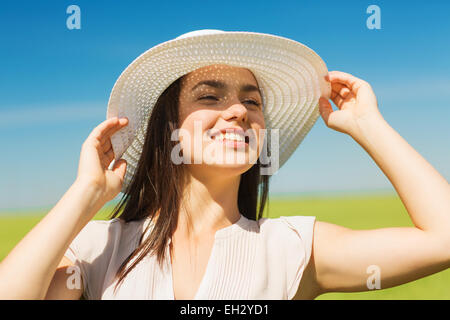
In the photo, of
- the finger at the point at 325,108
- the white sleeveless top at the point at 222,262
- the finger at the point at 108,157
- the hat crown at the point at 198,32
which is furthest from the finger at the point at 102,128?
the finger at the point at 325,108

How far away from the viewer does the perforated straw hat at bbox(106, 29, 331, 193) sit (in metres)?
2.37

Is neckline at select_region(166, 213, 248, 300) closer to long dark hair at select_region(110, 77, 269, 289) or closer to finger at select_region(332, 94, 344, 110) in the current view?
long dark hair at select_region(110, 77, 269, 289)

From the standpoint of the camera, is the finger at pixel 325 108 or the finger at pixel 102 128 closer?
the finger at pixel 102 128

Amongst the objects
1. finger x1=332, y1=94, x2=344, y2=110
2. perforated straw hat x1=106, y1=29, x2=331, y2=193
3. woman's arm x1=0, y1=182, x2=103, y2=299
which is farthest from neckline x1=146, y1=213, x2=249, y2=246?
finger x1=332, y1=94, x2=344, y2=110

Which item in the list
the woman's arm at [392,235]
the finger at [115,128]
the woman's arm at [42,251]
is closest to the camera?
the woman's arm at [42,251]

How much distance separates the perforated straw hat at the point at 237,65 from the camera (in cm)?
237

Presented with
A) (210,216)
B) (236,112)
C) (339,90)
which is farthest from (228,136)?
(339,90)

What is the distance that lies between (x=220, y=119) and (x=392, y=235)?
3.50ft

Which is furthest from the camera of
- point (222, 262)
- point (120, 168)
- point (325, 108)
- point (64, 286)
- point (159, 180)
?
point (325, 108)

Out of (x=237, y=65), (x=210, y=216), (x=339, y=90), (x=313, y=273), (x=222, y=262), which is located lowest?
(x=313, y=273)

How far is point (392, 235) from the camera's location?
217cm

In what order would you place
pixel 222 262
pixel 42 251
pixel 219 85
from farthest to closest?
pixel 219 85 < pixel 222 262 < pixel 42 251

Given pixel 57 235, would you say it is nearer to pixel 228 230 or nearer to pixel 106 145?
pixel 106 145

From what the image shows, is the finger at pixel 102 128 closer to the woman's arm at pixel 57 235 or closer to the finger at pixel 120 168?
the woman's arm at pixel 57 235
